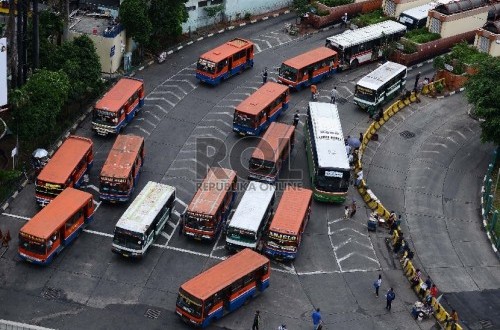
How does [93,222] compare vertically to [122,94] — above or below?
below

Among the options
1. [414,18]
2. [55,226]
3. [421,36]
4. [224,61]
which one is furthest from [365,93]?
[55,226]

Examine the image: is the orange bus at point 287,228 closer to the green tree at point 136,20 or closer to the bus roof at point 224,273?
the bus roof at point 224,273

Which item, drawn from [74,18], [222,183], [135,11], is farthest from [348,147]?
[74,18]

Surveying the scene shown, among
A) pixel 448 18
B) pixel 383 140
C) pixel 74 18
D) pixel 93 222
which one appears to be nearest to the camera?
pixel 93 222

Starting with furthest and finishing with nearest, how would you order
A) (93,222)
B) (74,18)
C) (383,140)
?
(74,18), (383,140), (93,222)

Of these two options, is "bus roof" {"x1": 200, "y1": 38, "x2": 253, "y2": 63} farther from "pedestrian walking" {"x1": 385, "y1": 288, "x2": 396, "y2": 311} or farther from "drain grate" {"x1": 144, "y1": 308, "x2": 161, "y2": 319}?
"pedestrian walking" {"x1": 385, "y1": 288, "x2": 396, "y2": 311}

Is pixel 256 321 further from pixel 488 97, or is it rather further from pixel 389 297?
pixel 488 97

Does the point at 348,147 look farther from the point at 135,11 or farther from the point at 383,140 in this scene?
the point at 135,11

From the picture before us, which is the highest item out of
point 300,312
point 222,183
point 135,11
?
point 135,11
